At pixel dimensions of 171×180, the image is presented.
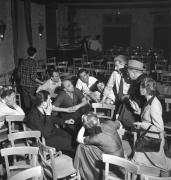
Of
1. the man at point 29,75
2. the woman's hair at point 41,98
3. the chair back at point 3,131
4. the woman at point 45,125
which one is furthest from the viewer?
the man at point 29,75

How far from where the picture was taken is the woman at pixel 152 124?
3352 millimetres

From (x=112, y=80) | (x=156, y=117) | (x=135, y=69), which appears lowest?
(x=156, y=117)

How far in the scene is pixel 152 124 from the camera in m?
3.52

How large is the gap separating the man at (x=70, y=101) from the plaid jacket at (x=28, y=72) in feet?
5.08

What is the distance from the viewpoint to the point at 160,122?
3.45 m

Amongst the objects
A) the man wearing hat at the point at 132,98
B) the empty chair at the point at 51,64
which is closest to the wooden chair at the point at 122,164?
the man wearing hat at the point at 132,98

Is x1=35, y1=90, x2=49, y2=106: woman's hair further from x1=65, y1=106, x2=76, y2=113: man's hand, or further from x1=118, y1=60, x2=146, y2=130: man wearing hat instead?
x1=118, y1=60, x2=146, y2=130: man wearing hat

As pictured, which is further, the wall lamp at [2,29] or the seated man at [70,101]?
the wall lamp at [2,29]

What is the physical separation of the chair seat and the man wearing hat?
917 millimetres

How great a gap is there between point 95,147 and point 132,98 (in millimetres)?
1126

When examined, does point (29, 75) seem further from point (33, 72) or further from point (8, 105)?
point (8, 105)

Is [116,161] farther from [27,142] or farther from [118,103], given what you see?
[118,103]

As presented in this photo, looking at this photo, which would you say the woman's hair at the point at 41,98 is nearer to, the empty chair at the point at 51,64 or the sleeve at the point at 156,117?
the sleeve at the point at 156,117

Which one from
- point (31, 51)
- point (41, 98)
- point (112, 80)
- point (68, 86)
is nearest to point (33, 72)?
point (31, 51)
